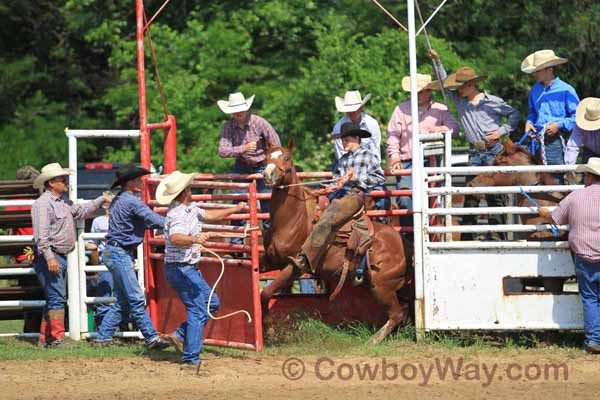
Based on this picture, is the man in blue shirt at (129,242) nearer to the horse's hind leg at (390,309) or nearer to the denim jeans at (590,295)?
the horse's hind leg at (390,309)

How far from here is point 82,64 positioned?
25594mm

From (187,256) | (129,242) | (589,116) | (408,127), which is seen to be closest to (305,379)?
(187,256)

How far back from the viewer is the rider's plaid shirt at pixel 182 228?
9570mm

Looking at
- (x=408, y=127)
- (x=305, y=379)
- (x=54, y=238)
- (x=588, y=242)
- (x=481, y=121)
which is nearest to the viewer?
(x=305, y=379)

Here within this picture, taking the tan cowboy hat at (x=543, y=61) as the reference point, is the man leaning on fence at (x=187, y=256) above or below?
below

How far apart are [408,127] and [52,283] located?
414 centimetres

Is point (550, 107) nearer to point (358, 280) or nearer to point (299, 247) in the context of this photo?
point (358, 280)

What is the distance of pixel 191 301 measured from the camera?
9695mm

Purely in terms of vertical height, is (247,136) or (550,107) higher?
(550,107)

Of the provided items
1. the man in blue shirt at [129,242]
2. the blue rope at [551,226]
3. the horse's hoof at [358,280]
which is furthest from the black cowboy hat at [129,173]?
the blue rope at [551,226]

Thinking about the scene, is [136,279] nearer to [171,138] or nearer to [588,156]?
[171,138]

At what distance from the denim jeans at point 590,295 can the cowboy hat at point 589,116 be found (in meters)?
1.41

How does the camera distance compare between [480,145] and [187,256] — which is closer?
[187,256]

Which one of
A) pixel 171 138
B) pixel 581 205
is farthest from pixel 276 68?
pixel 581 205
